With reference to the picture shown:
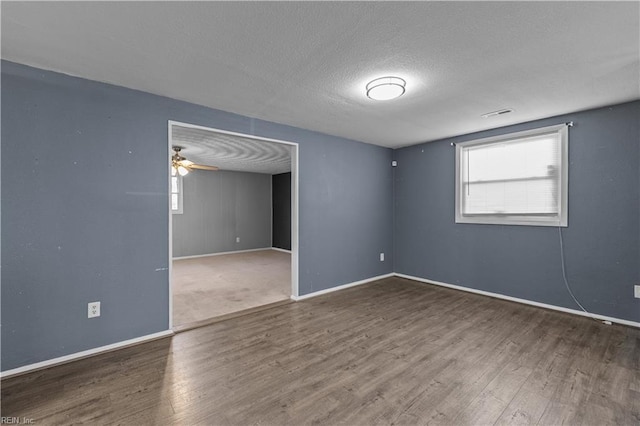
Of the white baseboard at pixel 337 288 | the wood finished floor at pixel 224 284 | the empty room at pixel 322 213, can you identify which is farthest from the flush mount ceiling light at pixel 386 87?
the wood finished floor at pixel 224 284

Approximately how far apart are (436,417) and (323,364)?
2.89ft

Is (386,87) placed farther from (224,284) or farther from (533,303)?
(224,284)

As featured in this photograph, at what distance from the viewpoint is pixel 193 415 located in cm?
172

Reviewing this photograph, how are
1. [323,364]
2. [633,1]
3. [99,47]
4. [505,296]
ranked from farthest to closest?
[505,296]
[323,364]
[99,47]
[633,1]

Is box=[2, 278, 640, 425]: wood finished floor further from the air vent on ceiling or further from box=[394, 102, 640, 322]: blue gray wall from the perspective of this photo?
the air vent on ceiling

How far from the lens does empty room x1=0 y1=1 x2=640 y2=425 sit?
1749 mm

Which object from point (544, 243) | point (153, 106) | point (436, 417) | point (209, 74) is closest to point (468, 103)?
point (544, 243)

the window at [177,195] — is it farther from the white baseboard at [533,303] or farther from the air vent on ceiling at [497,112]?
the air vent on ceiling at [497,112]

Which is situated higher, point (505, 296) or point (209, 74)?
point (209, 74)

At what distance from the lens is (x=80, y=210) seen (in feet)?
7.94

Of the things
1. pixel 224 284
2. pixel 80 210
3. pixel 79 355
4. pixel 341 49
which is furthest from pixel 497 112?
pixel 79 355

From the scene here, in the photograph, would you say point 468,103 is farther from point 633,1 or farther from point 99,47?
point 99,47

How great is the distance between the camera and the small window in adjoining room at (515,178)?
11.3ft

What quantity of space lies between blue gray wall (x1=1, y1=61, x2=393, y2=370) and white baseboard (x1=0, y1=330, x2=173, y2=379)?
0.04m
